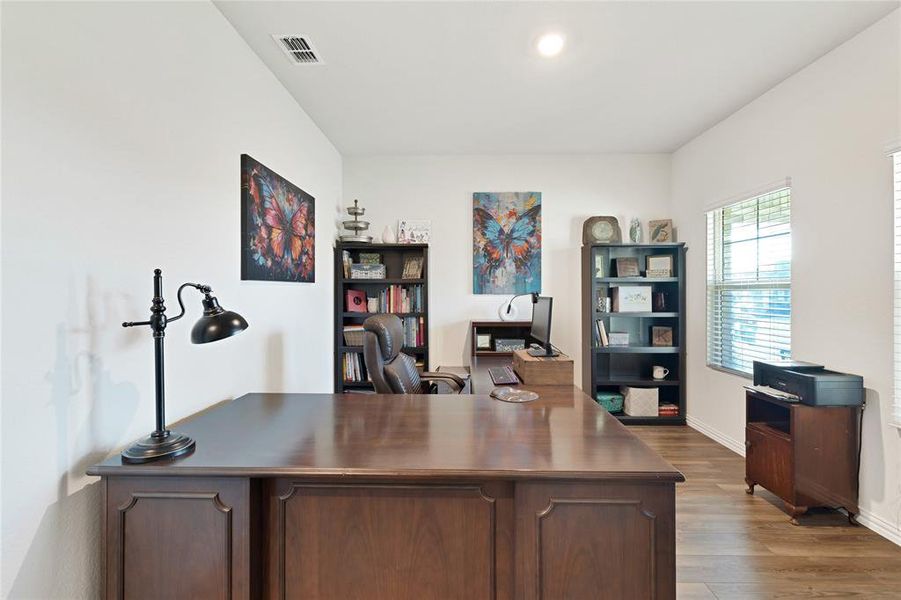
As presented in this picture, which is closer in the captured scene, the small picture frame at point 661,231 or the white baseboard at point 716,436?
the white baseboard at point 716,436

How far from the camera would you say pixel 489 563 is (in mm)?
1323

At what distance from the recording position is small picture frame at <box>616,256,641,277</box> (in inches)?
164

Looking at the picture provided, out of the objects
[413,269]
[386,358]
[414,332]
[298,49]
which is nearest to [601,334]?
[414,332]

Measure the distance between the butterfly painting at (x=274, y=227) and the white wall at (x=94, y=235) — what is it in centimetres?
9

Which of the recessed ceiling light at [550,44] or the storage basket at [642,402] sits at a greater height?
the recessed ceiling light at [550,44]

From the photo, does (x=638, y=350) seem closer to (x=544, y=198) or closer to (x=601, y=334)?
(x=601, y=334)

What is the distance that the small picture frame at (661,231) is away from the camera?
423 cm

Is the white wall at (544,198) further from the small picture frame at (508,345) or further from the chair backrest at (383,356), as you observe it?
the chair backrest at (383,356)

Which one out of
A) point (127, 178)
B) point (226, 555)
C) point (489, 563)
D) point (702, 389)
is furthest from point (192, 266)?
point (702, 389)

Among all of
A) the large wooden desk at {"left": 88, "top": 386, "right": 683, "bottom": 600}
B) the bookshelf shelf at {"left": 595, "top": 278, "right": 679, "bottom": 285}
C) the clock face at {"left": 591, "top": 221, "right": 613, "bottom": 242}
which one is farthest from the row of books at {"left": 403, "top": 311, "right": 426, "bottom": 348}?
the large wooden desk at {"left": 88, "top": 386, "right": 683, "bottom": 600}

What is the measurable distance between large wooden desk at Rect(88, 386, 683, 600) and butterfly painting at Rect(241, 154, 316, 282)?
1.25 meters

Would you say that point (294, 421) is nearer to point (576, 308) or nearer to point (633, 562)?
point (633, 562)

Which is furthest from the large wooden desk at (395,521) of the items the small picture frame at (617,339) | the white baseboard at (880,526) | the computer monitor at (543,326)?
the small picture frame at (617,339)

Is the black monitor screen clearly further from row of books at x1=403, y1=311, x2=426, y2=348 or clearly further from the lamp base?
the lamp base
